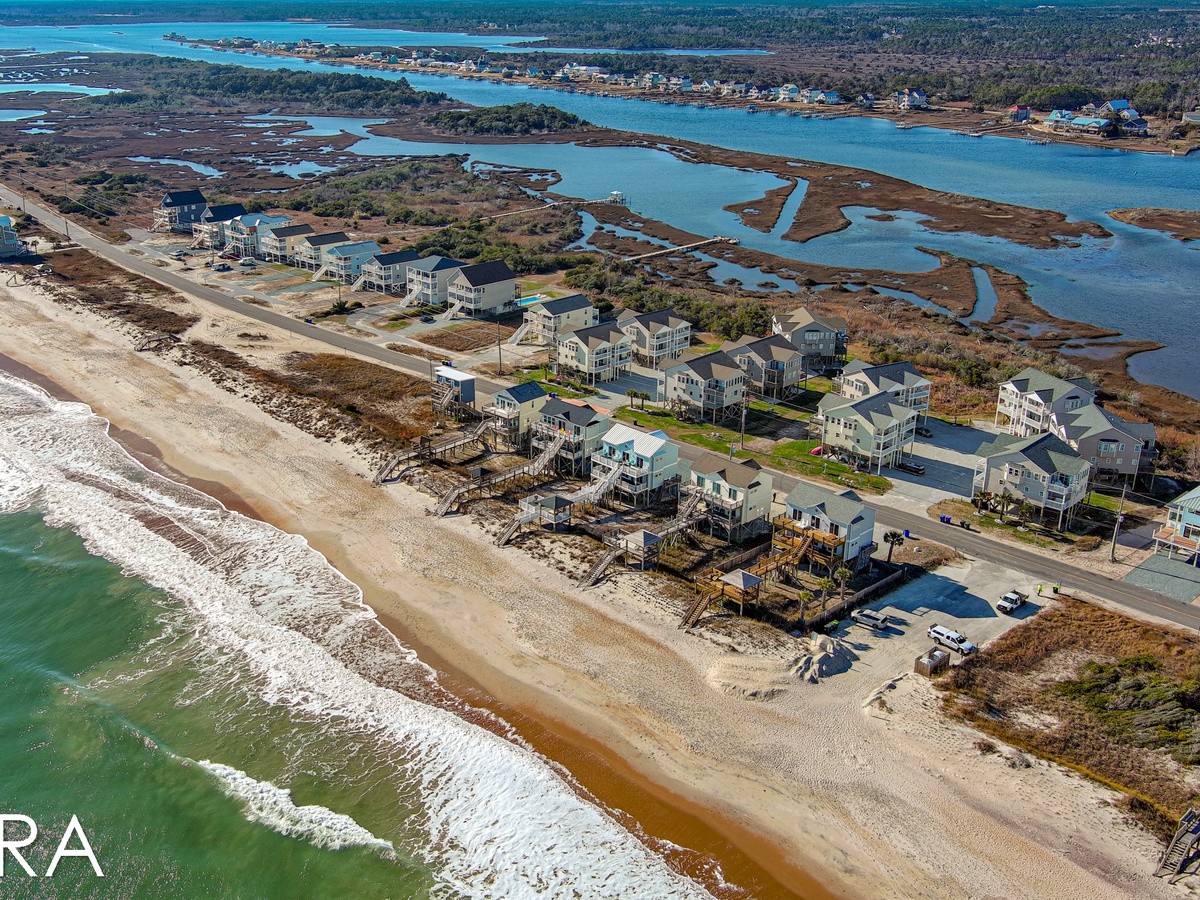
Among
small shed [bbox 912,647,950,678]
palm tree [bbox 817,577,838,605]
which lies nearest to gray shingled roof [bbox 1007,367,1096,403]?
palm tree [bbox 817,577,838,605]

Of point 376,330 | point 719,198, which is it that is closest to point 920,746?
point 376,330

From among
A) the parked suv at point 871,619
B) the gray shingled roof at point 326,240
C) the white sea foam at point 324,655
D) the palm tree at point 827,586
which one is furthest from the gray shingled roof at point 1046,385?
the gray shingled roof at point 326,240

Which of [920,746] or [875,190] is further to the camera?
[875,190]

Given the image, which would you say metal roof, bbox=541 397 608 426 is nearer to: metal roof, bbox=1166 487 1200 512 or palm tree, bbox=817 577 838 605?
palm tree, bbox=817 577 838 605

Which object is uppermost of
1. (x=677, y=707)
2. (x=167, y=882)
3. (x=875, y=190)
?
(x=875, y=190)

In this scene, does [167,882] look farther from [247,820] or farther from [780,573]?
[780,573]

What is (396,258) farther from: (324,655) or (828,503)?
(828,503)
